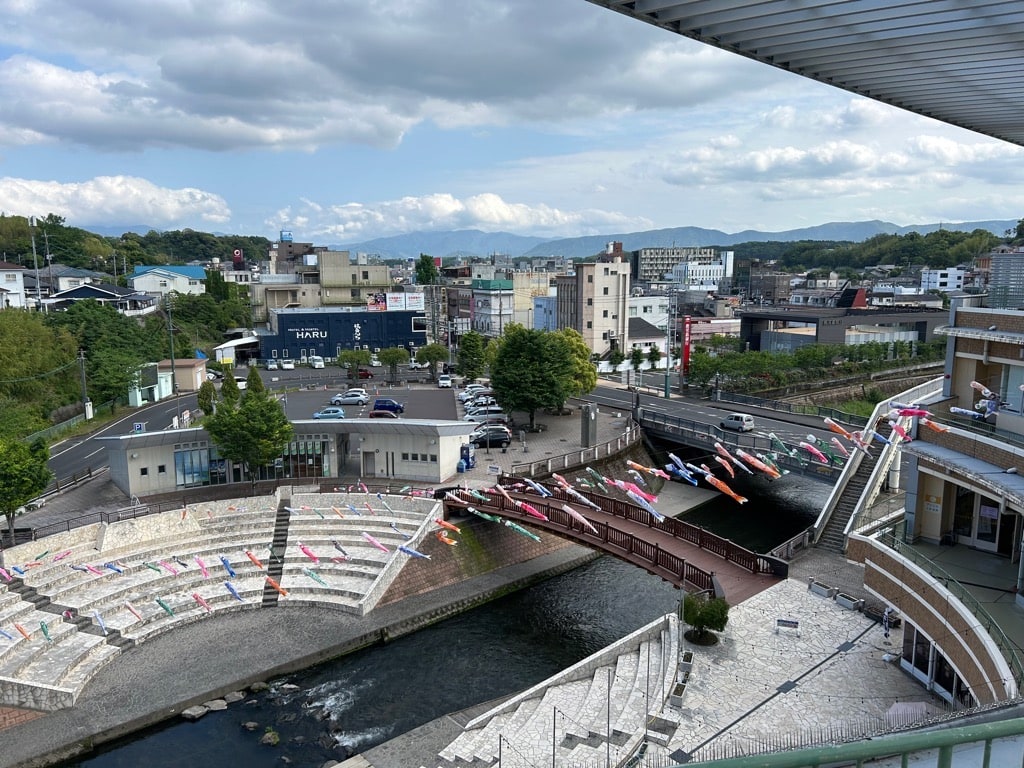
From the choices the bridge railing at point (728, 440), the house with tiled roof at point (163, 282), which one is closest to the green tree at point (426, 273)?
the house with tiled roof at point (163, 282)

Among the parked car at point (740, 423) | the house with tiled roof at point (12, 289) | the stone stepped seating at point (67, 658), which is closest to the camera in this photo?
the stone stepped seating at point (67, 658)

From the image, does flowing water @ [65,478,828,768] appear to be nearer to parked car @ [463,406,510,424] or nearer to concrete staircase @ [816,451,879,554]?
concrete staircase @ [816,451,879,554]

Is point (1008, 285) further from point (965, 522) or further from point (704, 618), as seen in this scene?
point (704, 618)

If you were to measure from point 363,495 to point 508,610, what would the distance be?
7.28 m

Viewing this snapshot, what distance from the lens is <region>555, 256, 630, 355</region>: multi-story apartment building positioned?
191 ft

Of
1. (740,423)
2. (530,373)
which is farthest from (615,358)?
(740,423)

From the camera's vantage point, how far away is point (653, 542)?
20.8 m

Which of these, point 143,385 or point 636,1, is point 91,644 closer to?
point 636,1

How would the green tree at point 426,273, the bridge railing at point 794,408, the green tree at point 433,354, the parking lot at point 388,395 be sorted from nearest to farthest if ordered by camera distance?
the bridge railing at point 794,408, the parking lot at point 388,395, the green tree at point 433,354, the green tree at point 426,273

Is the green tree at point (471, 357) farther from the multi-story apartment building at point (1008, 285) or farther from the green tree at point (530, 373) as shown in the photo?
the multi-story apartment building at point (1008, 285)

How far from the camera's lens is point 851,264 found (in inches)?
6014

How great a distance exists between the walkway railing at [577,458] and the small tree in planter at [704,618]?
13.2 metres

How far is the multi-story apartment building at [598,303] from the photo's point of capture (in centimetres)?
5809

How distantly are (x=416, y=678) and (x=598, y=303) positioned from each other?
1731 inches
